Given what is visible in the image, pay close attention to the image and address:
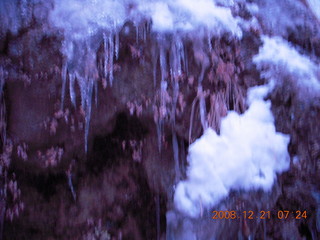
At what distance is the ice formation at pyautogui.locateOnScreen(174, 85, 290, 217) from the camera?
7.11 feet

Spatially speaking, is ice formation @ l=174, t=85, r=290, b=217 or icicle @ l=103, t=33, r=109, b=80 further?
icicle @ l=103, t=33, r=109, b=80

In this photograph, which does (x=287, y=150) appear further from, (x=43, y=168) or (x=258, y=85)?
(x=43, y=168)

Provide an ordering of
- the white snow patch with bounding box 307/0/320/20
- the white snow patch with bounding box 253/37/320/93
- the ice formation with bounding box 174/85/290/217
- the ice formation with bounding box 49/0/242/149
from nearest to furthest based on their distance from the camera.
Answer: the ice formation with bounding box 174/85/290/217 → the ice formation with bounding box 49/0/242/149 → the white snow patch with bounding box 253/37/320/93 → the white snow patch with bounding box 307/0/320/20

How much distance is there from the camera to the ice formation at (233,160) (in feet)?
7.11

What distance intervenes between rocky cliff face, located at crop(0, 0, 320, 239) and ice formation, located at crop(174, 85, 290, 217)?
3.2 inches

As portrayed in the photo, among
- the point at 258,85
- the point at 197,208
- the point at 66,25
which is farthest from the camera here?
the point at 258,85

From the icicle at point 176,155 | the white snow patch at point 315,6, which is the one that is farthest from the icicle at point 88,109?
the white snow patch at point 315,6

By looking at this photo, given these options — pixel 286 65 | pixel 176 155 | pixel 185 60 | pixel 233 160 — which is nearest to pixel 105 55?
pixel 185 60

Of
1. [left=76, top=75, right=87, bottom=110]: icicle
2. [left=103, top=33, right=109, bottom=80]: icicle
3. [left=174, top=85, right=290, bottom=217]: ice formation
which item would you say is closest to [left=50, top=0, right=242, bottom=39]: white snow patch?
[left=103, top=33, right=109, bottom=80]: icicle

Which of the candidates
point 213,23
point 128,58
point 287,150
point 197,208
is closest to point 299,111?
→ point 287,150

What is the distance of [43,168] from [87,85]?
2.69 feet

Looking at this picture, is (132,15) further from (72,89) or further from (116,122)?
(116,122)

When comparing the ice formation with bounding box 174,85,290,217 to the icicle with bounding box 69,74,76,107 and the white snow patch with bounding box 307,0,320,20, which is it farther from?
the white snow patch with bounding box 307,0,320,20

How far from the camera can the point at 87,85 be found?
7.48 feet
